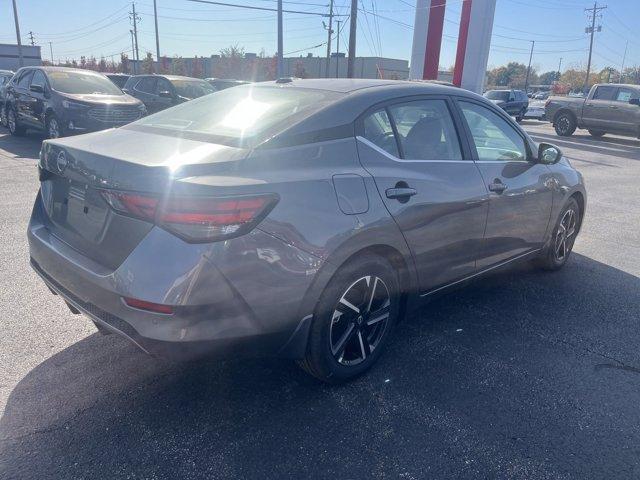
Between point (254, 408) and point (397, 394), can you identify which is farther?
point (397, 394)

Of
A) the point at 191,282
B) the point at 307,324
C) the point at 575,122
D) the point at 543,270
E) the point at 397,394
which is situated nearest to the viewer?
the point at 191,282

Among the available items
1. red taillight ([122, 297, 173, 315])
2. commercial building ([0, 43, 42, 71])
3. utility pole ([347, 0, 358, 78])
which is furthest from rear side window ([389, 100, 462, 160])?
commercial building ([0, 43, 42, 71])

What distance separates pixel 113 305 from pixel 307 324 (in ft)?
3.08

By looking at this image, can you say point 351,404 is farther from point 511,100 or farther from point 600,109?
point 511,100

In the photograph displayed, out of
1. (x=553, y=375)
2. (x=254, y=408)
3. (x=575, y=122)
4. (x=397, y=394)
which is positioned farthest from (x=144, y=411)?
(x=575, y=122)

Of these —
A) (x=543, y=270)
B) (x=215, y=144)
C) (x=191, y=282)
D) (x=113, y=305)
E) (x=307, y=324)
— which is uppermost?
(x=215, y=144)

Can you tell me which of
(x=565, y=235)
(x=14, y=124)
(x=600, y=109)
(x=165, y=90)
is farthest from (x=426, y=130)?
(x=600, y=109)

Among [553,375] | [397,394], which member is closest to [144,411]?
[397,394]

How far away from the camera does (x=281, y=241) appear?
8.23 feet

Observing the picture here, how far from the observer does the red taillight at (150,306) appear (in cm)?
233

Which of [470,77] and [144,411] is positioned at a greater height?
[470,77]

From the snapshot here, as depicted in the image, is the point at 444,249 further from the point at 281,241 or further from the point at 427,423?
the point at 281,241

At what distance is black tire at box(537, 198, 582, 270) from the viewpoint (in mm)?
4891

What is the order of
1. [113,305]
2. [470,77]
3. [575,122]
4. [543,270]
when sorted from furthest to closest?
[575,122], [470,77], [543,270], [113,305]
